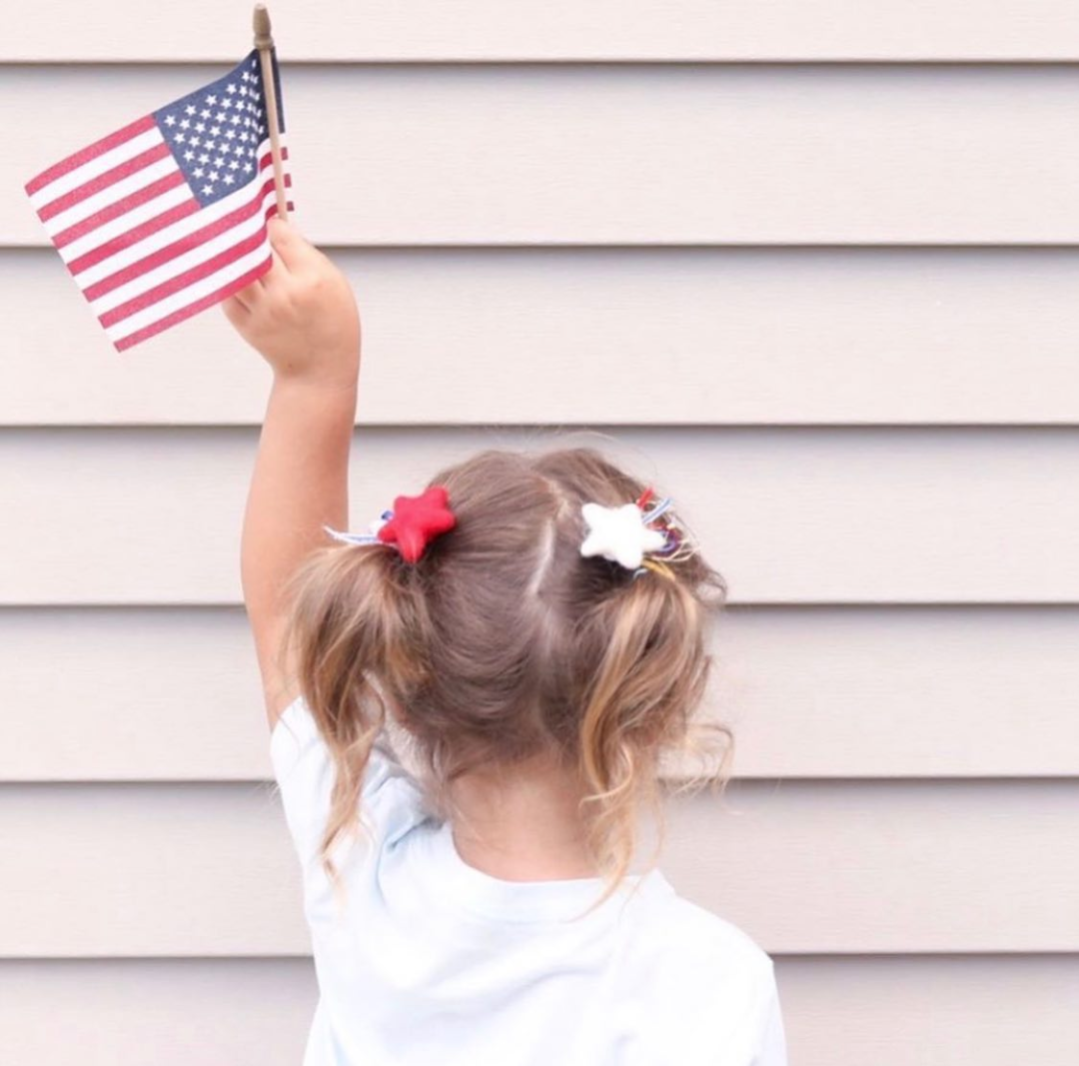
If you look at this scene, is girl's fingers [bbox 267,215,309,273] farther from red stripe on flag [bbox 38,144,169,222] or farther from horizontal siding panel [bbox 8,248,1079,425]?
horizontal siding panel [bbox 8,248,1079,425]

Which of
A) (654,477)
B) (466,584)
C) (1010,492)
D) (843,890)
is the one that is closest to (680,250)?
(654,477)

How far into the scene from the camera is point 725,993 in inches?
52.9

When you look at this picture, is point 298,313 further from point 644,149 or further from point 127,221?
point 644,149

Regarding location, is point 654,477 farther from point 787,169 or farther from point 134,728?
point 134,728

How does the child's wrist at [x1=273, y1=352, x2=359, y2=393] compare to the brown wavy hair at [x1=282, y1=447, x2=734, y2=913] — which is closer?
the brown wavy hair at [x1=282, y1=447, x2=734, y2=913]

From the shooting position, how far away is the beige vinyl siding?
1749 millimetres

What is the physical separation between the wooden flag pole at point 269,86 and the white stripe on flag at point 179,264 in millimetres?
39

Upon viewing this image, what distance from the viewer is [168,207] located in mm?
1409

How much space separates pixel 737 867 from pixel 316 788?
0.71 meters

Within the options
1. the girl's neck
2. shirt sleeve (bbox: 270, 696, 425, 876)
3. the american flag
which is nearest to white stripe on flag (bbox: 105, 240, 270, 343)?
the american flag

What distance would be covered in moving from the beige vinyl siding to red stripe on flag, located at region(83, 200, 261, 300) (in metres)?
0.37
